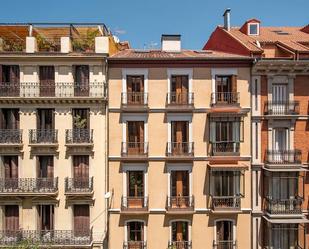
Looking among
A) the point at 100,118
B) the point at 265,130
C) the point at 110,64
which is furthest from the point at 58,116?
the point at 265,130

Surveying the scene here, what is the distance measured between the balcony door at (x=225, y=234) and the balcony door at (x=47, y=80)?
1453 cm

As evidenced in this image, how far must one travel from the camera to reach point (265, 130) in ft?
64.6

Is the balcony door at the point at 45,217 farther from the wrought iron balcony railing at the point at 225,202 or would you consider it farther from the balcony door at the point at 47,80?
the wrought iron balcony railing at the point at 225,202

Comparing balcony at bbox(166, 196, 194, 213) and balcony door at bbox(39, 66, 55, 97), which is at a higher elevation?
balcony door at bbox(39, 66, 55, 97)

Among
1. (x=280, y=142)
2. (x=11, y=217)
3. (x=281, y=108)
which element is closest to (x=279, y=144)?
(x=280, y=142)

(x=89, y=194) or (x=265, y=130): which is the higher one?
(x=265, y=130)

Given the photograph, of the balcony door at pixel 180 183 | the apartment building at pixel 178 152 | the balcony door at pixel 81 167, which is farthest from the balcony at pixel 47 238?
the balcony door at pixel 180 183

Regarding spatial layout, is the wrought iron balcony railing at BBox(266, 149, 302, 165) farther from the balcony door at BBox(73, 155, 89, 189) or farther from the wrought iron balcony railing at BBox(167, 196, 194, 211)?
the balcony door at BBox(73, 155, 89, 189)

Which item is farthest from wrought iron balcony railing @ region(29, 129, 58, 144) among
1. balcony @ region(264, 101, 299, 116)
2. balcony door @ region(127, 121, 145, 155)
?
balcony @ region(264, 101, 299, 116)

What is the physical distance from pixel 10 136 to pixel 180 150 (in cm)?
1147

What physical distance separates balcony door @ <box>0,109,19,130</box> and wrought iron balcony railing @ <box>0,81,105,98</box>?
3.60 feet

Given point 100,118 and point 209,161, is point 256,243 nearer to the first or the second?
point 209,161

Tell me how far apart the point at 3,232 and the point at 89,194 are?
6.37 metres

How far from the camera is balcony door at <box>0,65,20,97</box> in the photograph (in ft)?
62.7
